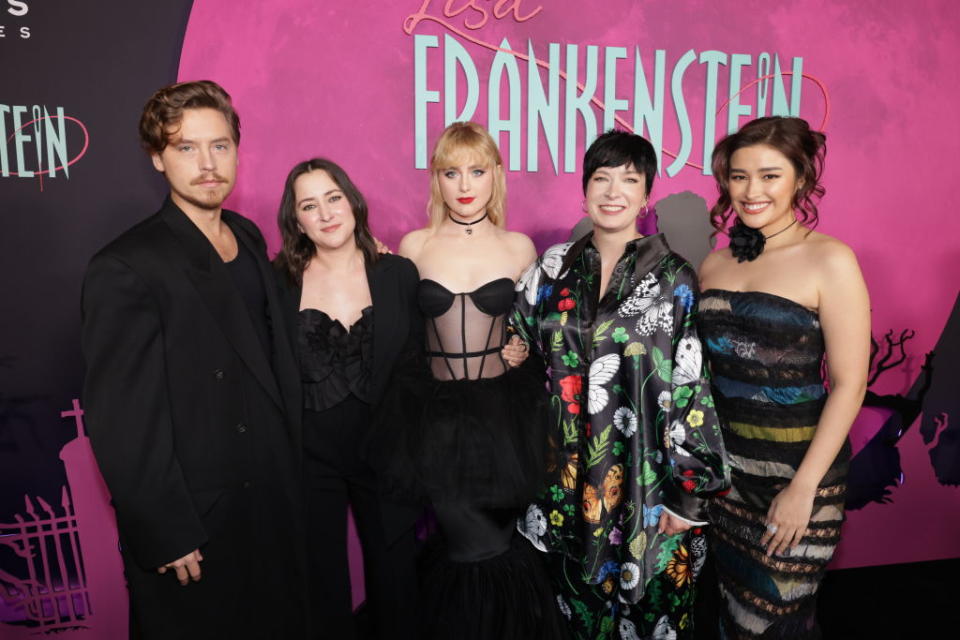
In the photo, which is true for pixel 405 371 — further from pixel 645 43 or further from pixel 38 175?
pixel 645 43

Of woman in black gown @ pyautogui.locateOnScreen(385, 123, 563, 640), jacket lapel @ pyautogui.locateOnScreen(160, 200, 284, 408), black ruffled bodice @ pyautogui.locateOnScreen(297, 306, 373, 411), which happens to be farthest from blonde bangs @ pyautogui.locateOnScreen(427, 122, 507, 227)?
jacket lapel @ pyautogui.locateOnScreen(160, 200, 284, 408)

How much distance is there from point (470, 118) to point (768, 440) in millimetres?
1833

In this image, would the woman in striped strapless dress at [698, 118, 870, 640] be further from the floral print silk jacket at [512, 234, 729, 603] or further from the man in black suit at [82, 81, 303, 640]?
the man in black suit at [82, 81, 303, 640]

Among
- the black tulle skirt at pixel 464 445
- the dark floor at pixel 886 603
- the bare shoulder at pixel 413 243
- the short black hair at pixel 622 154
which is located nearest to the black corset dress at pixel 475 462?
the black tulle skirt at pixel 464 445

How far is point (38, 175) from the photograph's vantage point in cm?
241

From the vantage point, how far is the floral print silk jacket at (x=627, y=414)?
1819 mm

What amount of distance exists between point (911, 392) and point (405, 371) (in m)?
2.89

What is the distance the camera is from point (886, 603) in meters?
2.96

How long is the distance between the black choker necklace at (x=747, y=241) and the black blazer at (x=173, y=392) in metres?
1.54

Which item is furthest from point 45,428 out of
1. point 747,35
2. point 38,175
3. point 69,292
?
point 747,35

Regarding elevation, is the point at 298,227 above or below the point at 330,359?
above

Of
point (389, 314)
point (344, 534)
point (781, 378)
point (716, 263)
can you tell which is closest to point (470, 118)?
point (389, 314)

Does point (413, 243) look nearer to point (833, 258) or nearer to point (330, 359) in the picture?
point (330, 359)

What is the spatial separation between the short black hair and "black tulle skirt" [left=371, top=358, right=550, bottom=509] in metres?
0.79
